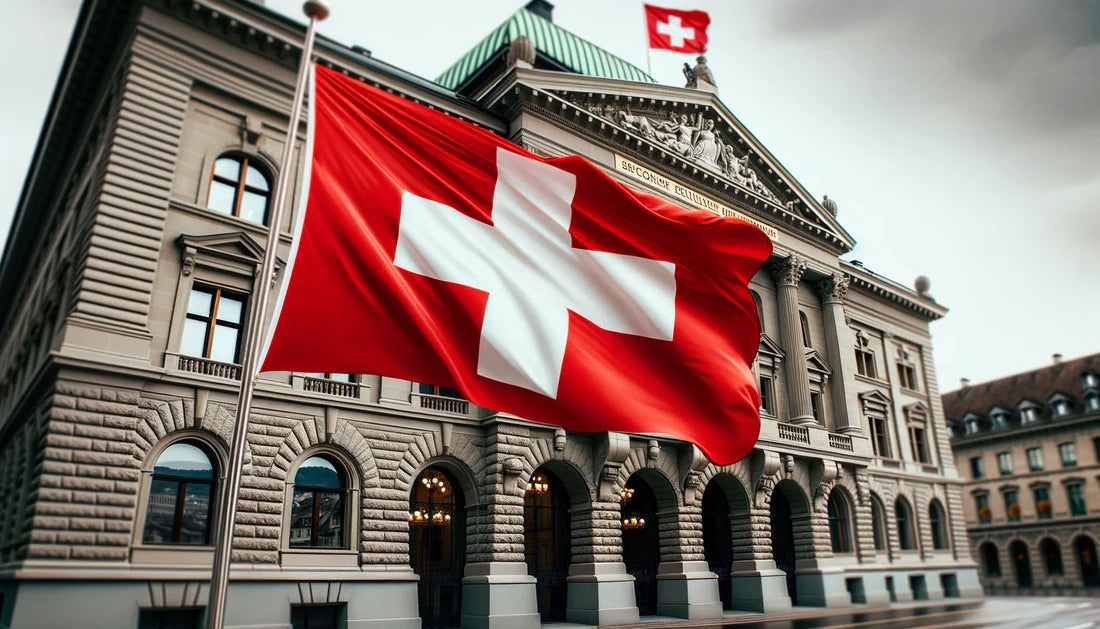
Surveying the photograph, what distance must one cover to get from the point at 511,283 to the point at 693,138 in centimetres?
2864

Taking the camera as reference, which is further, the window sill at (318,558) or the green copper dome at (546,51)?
the green copper dome at (546,51)

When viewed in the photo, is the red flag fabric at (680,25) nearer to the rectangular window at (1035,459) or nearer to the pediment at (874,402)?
the pediment at (874,402)

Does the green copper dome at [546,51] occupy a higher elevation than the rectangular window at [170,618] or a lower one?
higher

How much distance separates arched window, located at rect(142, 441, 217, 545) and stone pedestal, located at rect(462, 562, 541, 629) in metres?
7.98

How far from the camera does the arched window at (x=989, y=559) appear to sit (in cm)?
6983

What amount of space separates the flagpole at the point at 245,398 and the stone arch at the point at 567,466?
63.7 ft

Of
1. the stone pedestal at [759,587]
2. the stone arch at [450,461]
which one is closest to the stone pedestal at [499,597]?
the stone arch at [450,461]

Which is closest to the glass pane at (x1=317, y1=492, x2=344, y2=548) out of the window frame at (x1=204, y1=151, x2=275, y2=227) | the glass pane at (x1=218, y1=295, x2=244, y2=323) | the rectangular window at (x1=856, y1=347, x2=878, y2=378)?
the glass pane at (x1=218, y1=295, x2=244, y2=323)

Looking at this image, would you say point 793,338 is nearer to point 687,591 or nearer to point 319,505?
point 687,591

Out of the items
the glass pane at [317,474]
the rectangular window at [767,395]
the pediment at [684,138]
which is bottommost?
the glass pane at [317,474]

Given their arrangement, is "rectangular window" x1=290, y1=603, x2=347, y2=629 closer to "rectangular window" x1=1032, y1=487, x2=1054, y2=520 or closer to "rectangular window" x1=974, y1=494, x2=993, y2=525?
"rectangular window" x1=1032, y1=487, x2=1054, y2=520

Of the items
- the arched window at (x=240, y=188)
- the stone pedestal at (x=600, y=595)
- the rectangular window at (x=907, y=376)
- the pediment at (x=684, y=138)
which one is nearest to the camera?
the arched window at (x=240, y=188)

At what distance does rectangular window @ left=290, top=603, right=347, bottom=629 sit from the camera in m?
20.5

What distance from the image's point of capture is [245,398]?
5781 mm
